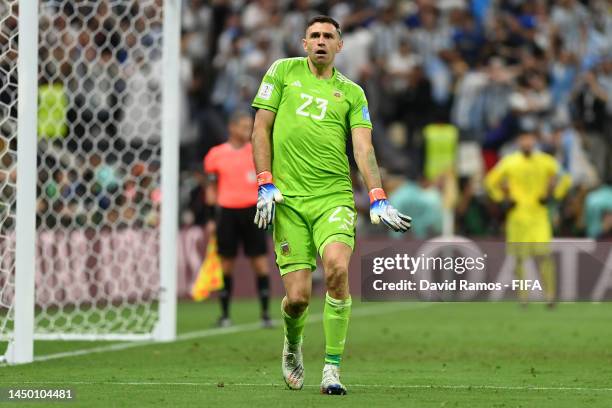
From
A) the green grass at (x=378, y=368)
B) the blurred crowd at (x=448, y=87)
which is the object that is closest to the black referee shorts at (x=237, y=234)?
the green grass at (x=378, y=368)

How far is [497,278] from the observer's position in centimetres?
1039

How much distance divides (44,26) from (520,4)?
45.0 feet

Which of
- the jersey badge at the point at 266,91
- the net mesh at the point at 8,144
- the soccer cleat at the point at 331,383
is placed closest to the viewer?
the soccer cleat at the point at 331,383

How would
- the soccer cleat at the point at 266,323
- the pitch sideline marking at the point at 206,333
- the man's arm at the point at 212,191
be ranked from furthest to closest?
the man's arm at the point at 212,191 < the soccer cleat at the point at 266,323 < the pitch sideline marking at the point at 206,333

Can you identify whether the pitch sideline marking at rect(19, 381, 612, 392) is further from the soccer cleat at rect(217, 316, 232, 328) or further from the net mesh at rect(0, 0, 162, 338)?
the soccer cleat at rect(217, 316, 232, 328)

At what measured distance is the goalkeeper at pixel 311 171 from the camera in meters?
8.95

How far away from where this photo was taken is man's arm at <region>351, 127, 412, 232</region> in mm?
8695

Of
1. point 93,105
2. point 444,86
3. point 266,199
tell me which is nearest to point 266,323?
point 93,105

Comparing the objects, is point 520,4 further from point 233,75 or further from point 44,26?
point 44,26

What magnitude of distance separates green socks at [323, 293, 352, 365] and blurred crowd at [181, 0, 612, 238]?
13850mm

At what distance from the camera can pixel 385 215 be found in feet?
28.8

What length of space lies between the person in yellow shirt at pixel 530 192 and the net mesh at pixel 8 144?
10.5 meters

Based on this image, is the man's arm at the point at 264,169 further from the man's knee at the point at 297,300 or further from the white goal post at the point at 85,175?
the white goal post at the point at 85,175

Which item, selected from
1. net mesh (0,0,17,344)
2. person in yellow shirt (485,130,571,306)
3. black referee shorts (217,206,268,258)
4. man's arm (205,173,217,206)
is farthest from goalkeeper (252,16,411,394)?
person in yellow shirt (485,130,571,306)
